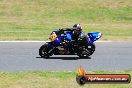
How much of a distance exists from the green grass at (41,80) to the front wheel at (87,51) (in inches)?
156

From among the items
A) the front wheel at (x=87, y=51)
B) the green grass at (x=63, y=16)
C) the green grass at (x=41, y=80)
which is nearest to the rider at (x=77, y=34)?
the front wheel at (x=87, y=51)

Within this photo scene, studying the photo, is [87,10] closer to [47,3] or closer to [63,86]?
[47,3]

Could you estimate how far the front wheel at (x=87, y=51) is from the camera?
1865 centimetres

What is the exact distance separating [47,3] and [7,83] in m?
23.5

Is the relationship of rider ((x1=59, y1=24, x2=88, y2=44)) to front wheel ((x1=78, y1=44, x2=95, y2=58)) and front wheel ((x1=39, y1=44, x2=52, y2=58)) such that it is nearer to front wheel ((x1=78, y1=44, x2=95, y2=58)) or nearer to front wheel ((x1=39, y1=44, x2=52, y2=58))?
front wheel ((x1=78, y1=44, x2=95, y2=58))

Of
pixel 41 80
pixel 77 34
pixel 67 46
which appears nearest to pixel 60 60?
pixel 67 46

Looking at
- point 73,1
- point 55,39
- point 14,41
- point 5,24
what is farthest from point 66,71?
point 73,1

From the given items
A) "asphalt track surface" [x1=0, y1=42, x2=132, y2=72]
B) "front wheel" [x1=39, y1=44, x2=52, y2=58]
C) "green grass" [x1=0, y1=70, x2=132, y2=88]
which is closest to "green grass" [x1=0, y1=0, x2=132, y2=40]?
"asphalt track surface" [x1=0, y1=42, x2=132, y2=72]

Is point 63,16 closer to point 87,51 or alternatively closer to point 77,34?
point 87,51

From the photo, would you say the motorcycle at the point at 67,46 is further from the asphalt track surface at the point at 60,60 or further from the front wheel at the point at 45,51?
the asphalt track surface at the point at 60,60

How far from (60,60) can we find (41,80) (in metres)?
4.64

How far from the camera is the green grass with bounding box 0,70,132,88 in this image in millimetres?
12805

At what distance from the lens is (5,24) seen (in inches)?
1208

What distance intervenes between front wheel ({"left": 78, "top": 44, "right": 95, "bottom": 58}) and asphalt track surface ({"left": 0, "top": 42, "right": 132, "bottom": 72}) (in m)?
0.19
